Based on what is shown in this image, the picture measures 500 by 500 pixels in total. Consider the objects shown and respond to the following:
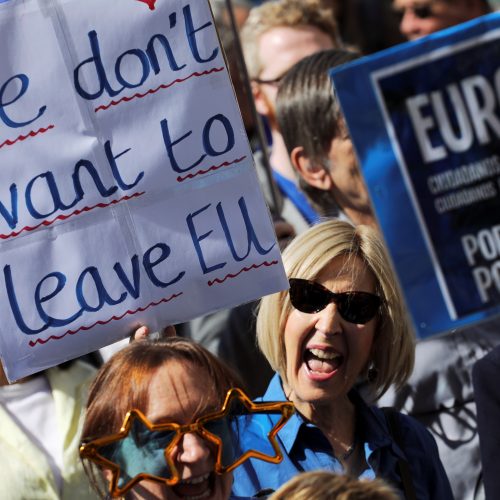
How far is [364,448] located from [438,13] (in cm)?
226

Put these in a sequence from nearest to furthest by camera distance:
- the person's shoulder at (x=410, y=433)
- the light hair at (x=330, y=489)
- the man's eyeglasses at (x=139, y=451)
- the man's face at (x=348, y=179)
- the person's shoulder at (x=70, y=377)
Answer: the light hair at (x=330, y=489) → the man's eyeglasses at (x=139, y=451) → the person's shoulder at (x=410, y=433) → the person's shoulder at (x=70, y=377) → the man's face at (x=348, y=179)

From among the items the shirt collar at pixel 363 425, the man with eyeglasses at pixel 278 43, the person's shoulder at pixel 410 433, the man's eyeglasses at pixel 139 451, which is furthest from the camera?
the man with eyeglasses at pixel 278 43

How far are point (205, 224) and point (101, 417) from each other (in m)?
0.52

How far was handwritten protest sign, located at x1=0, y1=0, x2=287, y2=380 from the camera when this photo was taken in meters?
2.77

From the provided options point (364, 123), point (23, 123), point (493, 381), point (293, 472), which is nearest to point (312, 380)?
point (293, 472)

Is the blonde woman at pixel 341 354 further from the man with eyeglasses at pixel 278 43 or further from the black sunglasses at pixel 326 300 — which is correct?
the man with eyeglasses at pixel 278 43

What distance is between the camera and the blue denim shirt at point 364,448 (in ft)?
9.78

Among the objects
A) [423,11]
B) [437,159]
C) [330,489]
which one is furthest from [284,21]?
[330,489]

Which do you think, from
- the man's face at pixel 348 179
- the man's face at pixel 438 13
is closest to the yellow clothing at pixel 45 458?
the man's face at pixel 348 179

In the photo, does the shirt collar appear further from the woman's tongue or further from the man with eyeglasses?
the man with eyeglasses

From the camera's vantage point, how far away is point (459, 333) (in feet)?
12.2

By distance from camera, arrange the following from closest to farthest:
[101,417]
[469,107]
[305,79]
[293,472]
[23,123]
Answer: [101,417] < [23,123] < [293,472] < [469,107] < [305,79]

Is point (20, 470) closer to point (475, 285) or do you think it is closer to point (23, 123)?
point (23, 123)

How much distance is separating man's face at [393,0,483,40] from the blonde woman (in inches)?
74.2
